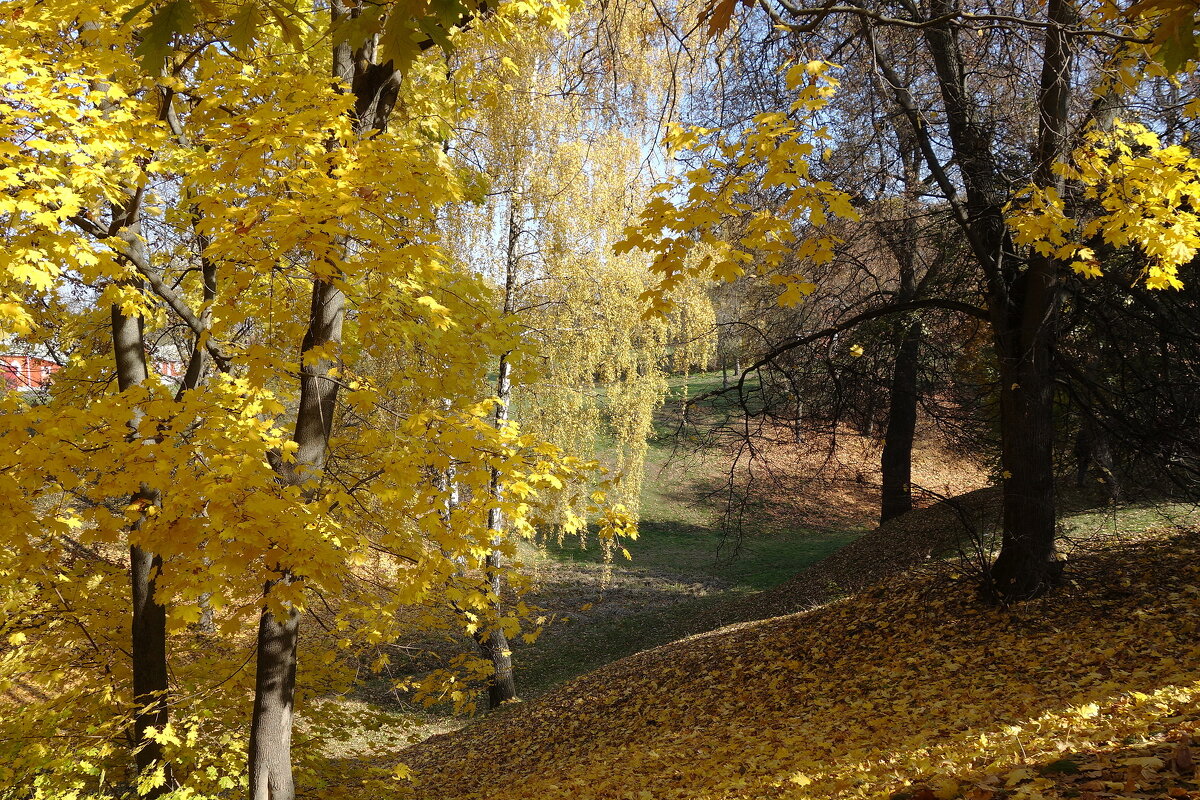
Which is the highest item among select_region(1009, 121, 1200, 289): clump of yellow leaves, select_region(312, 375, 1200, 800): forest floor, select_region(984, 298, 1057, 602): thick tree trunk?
select_region(1009, 121, 1200, 289): clump of yellow leaves

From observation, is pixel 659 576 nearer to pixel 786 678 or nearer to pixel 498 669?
pixel 498 669

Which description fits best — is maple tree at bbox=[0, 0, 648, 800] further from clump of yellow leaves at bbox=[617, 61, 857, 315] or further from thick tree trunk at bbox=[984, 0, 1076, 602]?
thick tree trunk at bbox=[984, 0, 1076, 602]

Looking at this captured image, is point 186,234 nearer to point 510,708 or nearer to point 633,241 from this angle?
point 633,241

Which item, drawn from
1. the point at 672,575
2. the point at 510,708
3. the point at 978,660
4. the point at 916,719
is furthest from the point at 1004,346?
the point at 672,575

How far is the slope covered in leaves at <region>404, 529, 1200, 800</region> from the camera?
2.89 meters

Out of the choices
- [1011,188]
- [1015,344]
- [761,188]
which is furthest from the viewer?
[1015,344]

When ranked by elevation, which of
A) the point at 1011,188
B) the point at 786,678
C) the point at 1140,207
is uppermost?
the point at 1011,188

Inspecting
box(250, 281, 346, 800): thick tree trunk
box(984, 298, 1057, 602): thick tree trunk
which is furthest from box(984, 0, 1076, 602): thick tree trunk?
box(250, 281, 346, 800): thick tree trunk

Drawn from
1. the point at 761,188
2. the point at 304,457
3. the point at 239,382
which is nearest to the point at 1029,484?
the point at 761,188

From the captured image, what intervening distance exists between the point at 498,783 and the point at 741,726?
217 centimetres

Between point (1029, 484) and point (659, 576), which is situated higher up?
point (1029, 484)

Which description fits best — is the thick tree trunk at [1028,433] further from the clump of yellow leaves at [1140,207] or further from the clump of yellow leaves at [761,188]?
the clump of yellow leaves at [761,188]

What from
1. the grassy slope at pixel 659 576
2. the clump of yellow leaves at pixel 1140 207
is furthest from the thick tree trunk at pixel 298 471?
the grassy slope at pixel 659 576

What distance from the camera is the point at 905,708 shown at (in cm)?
488
